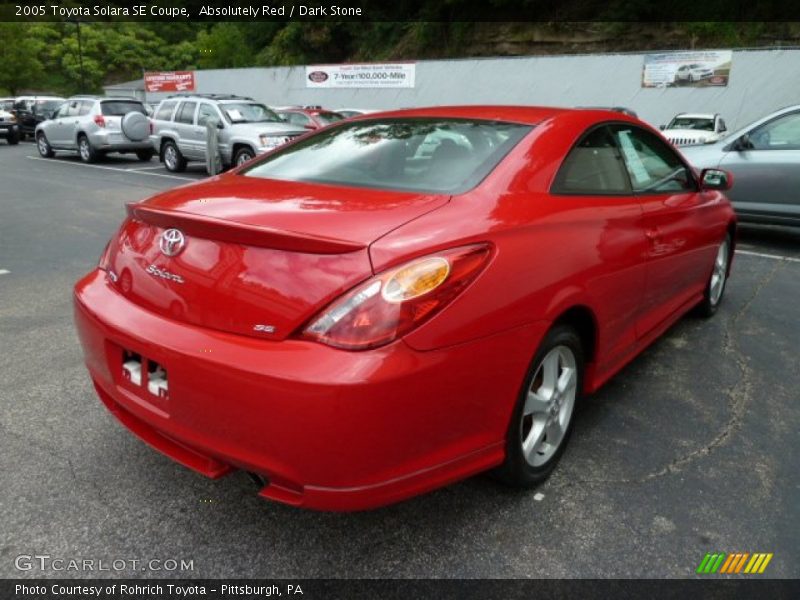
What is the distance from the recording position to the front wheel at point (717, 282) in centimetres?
469

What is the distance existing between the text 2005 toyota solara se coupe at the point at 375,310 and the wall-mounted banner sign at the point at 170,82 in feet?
130

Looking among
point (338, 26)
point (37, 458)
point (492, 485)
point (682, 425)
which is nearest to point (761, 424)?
point (682, 425)

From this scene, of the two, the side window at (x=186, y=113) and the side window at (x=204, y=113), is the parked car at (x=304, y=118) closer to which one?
the side window at (x=204, y=113)

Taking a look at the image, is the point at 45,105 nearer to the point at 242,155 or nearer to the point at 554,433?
the point at 242,155

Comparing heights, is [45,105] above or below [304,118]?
below

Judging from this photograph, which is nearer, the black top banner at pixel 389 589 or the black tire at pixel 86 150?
the black top banner at pixel 389 589

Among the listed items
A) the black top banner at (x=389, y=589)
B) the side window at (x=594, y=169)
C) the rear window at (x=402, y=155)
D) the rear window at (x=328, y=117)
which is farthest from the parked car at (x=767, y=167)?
the rear window at (x=328, y=117)

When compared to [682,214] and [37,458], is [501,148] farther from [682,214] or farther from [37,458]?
[37,458]

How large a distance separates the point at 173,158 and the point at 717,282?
514 inches

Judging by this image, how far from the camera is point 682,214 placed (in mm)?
3703

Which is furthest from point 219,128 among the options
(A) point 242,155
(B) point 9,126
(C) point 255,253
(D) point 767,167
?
(B) point 9,126

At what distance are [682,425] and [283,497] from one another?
2.12 meters

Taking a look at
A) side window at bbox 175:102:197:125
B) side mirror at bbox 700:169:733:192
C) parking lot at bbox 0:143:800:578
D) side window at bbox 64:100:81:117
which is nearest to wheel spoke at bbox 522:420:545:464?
parking lot at bbox 0:143:800:578

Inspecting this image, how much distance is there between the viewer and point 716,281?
491 centimetres
